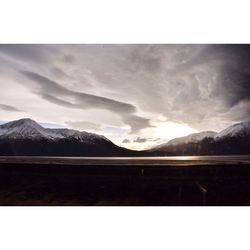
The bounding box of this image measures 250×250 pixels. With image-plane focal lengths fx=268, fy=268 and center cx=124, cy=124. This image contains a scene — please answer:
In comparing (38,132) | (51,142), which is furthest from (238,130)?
(38,132)

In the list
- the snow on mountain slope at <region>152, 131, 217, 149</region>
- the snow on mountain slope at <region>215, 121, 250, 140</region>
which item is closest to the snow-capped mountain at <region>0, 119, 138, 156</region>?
the snow on mountain slope at <region>152, 131, 217, 149</region>

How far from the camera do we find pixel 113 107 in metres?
2.77

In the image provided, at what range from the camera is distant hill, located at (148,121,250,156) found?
8.84 feet

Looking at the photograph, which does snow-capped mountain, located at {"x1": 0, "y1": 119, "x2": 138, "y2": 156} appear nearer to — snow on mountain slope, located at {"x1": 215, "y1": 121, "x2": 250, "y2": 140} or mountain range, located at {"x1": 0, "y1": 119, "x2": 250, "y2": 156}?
mountain range, located at {"x1": 0, "y1": 119, "x2": 250, "y2": 156}

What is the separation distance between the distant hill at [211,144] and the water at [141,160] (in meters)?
0.05

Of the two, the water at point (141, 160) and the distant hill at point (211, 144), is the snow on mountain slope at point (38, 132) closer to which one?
the water at point (141, 160)

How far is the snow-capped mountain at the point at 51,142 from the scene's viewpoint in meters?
2.73

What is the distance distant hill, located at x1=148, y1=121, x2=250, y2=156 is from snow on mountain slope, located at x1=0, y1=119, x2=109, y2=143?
0.67 meters

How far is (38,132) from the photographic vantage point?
8.99ft

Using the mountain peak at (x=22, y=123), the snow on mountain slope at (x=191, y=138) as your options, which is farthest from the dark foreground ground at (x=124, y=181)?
the mountain peak at (x=22, y=123)

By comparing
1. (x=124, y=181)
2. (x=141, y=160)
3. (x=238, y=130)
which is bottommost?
(x=124, y=181)

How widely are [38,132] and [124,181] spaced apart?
101cm

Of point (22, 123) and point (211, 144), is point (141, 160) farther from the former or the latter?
point (22, 123)
